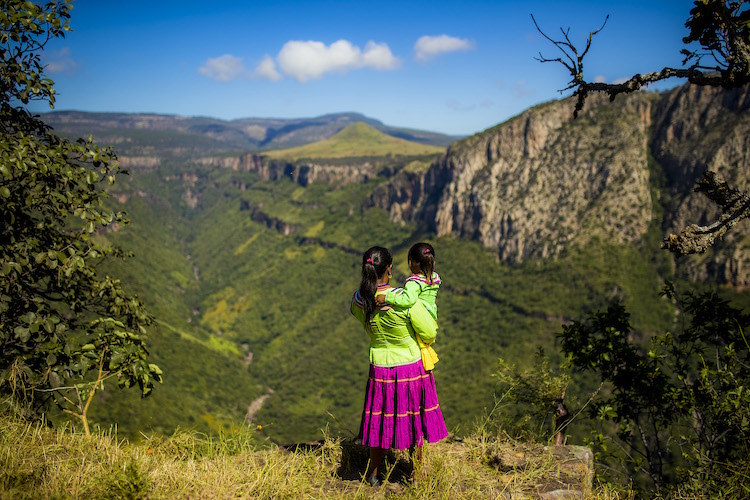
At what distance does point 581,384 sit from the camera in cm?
6769

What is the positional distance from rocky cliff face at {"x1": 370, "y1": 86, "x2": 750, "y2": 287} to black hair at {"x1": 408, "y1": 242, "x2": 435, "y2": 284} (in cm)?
8987

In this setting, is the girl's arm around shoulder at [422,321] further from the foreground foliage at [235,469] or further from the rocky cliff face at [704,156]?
the rocky cliff face at [704,156]

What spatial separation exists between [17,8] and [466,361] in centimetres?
9037

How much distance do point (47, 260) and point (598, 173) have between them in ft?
396

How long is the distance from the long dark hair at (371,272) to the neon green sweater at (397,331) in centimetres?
11

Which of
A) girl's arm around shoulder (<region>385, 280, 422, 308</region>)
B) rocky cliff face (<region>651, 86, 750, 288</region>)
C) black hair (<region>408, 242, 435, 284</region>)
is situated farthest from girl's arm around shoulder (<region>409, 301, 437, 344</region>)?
rocky cliff face (<region>651, 86, 750, 288</region>)

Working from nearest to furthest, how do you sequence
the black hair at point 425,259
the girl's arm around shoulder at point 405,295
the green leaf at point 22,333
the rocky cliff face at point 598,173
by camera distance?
the green leaf at point 22,333
the girl's arm around shoulder at point 405,295
the black hair at point 425,259
the rocky cliff face at point 598,173

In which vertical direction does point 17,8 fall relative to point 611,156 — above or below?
below

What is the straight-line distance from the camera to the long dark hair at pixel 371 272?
16.1 feet

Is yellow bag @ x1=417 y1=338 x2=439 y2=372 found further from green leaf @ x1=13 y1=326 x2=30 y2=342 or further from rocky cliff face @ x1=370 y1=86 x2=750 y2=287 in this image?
rocky cliff face @ x1=370 y1=86 x2=750 y2=287

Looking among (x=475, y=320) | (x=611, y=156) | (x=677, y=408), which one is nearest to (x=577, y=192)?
(x=611, y=156)

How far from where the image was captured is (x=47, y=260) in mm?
5047

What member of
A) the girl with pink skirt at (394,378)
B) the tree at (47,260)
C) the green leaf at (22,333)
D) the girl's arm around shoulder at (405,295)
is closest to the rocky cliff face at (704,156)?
the girl with pink skirt at (394,378)

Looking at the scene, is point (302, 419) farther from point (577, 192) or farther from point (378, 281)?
point (378, 281)
